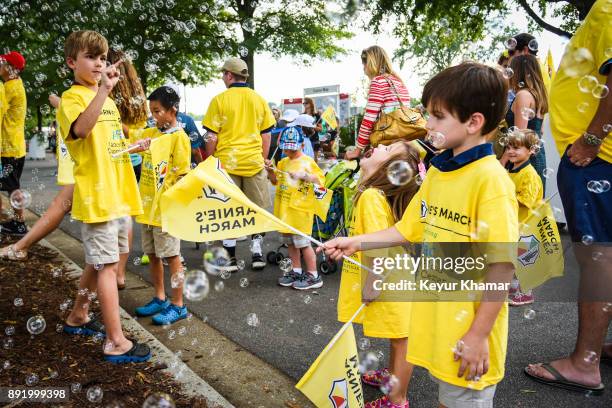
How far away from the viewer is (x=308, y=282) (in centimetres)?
470

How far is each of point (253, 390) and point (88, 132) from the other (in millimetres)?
1727

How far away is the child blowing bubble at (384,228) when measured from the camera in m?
2.43

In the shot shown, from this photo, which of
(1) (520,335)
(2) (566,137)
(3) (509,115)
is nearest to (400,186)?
(2) (566,137)

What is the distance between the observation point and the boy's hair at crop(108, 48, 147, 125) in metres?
3.89

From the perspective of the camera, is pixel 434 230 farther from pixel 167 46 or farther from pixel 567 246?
pixel 167 46

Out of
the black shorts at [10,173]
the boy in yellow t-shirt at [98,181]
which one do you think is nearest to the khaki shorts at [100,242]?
the boy in yellow t-shirt at [98,181]

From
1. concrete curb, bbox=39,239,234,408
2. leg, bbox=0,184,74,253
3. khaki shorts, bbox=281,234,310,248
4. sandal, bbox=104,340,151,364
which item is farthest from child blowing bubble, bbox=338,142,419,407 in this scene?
leg, bbox=0,184,74,253

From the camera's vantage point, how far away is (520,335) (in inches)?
140

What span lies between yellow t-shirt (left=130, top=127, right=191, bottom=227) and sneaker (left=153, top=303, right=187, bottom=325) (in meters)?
0.64

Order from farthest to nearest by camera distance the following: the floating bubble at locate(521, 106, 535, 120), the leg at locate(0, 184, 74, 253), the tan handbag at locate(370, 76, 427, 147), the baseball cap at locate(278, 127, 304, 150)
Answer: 1. the baseball cap at locate(278, 127, 304, 150)
2. the tan handbag at locate(370, 76, 427, 147)
3. the leg at locate(0, 184, 74, 253)
4. the floating bubble at locate(521, 106, 535, 120)

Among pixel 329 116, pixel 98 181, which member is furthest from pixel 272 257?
pixel 329 116

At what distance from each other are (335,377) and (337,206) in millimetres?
3267

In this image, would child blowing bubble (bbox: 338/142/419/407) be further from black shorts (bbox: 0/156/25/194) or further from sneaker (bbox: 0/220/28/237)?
black shorts (bbox: 0/156/25/194)

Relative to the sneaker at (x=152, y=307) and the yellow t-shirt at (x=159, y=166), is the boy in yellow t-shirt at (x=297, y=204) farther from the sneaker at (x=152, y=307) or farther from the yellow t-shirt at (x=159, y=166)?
the sneaker at (x=152, y=307)
